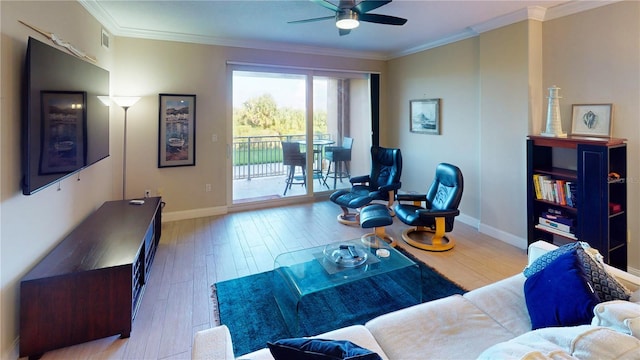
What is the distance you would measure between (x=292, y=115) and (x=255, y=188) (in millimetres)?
1470

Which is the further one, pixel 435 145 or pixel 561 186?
pixel 435 145

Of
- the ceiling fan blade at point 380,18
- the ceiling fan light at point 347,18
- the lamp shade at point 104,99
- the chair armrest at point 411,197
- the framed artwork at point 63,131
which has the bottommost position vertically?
the chair armrest at point 411,197

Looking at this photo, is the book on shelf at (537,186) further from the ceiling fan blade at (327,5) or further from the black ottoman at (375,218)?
the ceiling fan blade at (327,5)

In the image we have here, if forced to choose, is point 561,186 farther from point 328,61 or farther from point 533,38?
point 328,61

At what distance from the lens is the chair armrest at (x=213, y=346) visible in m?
1.20

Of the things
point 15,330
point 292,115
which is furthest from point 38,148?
point 292,115

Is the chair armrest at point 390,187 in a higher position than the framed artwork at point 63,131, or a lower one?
lower

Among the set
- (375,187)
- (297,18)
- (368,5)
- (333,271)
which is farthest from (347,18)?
(375,187)

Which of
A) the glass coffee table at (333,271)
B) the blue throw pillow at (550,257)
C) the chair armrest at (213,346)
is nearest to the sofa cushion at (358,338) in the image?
the chair armrest at (213,346)

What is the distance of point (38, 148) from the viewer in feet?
6.82

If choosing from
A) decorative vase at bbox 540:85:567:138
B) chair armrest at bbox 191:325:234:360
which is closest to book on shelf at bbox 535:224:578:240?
decorative vase at bbox 540:85:567:138

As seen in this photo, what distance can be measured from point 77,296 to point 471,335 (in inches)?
91.4

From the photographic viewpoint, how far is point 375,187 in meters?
4.99

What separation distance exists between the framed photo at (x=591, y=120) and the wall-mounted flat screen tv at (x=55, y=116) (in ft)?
15.1
